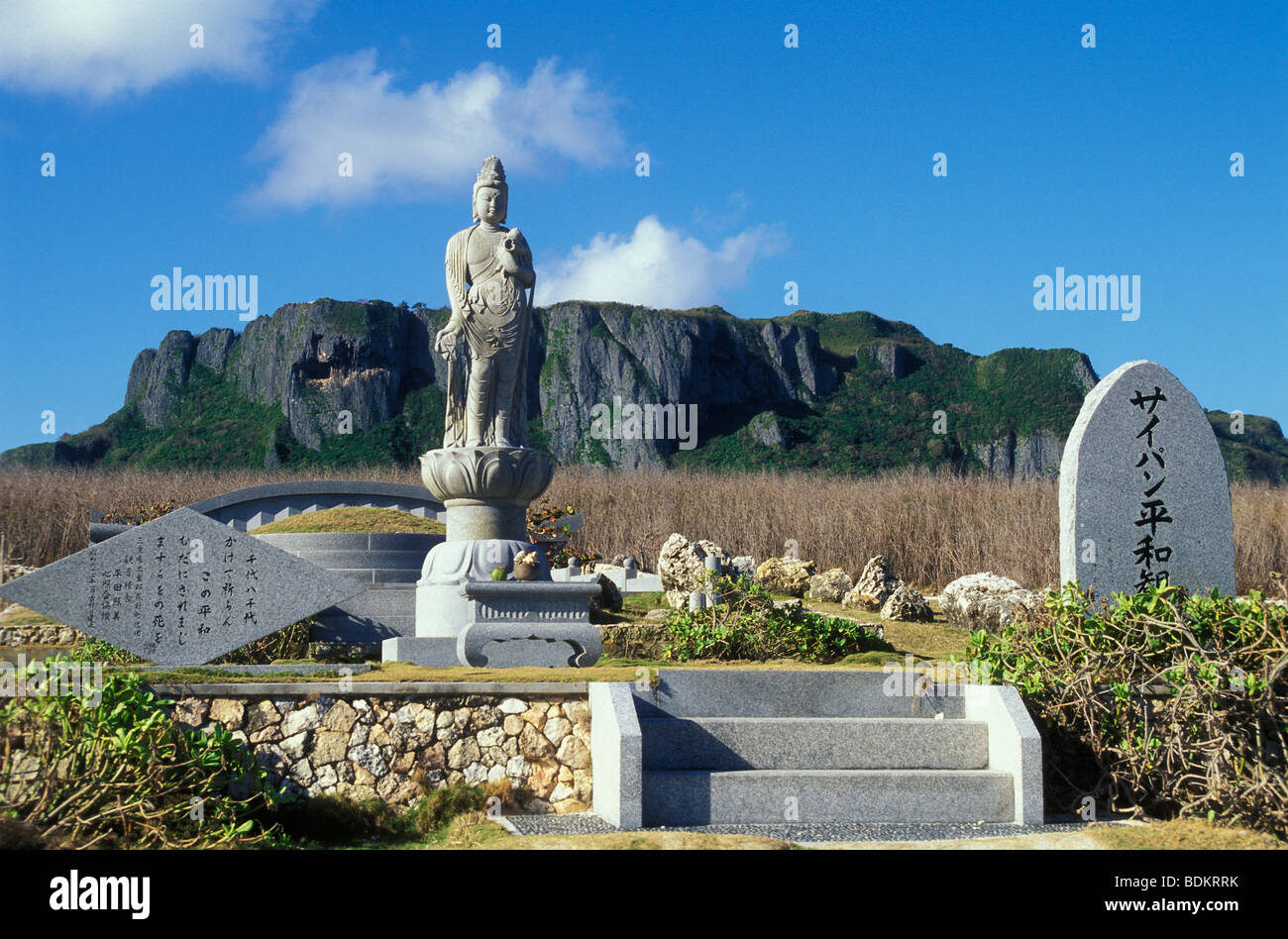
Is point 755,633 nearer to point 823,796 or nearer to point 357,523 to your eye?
point 823,796

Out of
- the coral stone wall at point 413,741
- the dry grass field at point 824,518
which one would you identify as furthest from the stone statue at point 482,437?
the dry grass field at point 824,518

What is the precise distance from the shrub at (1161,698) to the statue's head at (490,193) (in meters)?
5.54

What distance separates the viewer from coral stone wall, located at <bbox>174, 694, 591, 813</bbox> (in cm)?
596

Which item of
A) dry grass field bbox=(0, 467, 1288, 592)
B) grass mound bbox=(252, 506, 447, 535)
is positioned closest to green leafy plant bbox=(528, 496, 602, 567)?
grass mound bbox=(252, 506, 447, 535)

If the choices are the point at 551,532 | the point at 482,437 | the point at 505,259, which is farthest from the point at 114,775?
the point at 551,532

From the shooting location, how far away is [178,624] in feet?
23.4

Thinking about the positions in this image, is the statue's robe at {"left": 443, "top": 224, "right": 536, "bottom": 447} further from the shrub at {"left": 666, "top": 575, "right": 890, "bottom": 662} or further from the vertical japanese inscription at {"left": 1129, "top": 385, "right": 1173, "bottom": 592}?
the vertical japanese inscription at {"left": 1129, "top": 385, "right": 1173, "bottom": 592}

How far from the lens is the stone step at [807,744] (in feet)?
19.9

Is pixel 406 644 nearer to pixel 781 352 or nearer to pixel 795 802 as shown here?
pixel 795 802

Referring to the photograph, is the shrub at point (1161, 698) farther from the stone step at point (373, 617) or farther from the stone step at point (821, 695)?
the stone step at point (373, 617)

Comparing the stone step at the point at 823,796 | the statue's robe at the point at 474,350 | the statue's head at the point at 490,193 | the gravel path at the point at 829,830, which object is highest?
the statue's head at the point at 490,193

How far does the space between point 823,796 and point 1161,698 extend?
83.1 inches

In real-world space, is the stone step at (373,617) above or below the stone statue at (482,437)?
below

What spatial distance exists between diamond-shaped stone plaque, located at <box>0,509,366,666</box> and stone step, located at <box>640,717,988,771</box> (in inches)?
99.3
